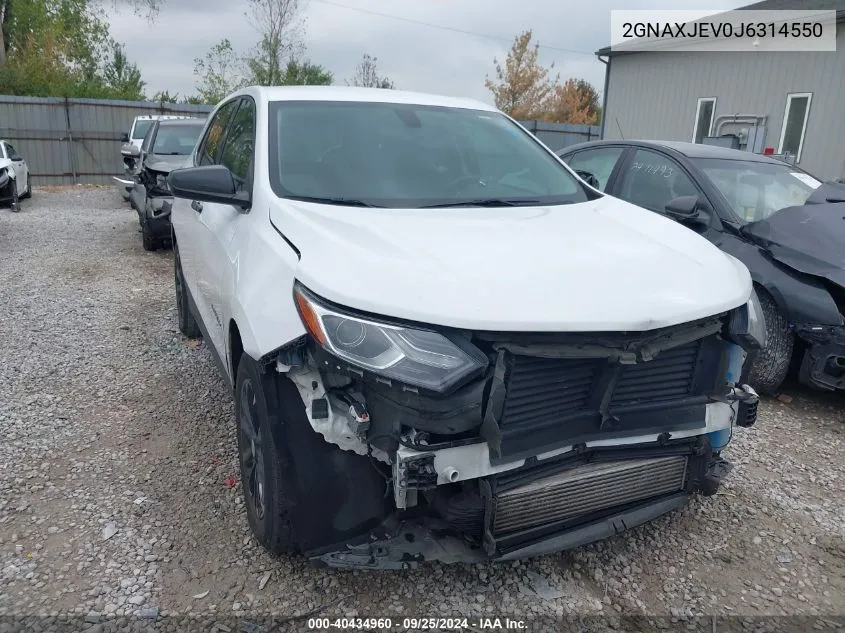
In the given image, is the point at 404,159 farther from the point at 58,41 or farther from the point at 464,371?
the point at 58,41

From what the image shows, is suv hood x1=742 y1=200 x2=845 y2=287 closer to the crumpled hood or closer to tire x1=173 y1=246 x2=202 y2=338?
tire x1=173 y1=246 x2=202 y2=338

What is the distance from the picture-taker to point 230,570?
8.18ft

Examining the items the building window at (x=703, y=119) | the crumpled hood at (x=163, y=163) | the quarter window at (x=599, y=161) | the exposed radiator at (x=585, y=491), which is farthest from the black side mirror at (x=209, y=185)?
the building window at (x=703, y=119)

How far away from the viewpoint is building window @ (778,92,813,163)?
13.2m

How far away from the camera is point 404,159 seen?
3.10 metres

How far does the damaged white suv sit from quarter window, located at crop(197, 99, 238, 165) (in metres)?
1.31

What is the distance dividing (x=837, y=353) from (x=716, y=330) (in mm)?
2035

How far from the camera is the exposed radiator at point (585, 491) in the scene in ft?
6.82

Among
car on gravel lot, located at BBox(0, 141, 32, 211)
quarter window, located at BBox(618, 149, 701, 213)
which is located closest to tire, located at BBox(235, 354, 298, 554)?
quarter window, located at BBox(618, 149, 701, 213)

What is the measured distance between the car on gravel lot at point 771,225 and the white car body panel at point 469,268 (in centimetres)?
141

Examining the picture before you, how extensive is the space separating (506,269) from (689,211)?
8.56 feet

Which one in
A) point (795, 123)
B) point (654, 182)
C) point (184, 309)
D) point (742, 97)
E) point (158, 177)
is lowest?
point (184, 309)

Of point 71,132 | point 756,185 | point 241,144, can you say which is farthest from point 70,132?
point 756,185

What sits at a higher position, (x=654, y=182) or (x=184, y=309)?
(x=654, y=182)
